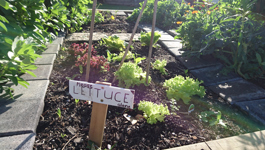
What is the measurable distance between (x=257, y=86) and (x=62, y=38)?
3.60m

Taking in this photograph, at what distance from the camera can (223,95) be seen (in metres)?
2.62

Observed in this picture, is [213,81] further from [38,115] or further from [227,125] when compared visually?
[38,115]

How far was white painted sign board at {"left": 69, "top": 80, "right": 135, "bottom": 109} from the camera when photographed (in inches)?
54.7

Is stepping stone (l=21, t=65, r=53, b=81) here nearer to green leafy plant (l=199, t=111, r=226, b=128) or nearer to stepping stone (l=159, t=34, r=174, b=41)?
green leafy plant (l=199, t=111, r=226, b=128)

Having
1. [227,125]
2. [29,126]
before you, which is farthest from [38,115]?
[227,125]

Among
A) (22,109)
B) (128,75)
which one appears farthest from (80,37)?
(22,109)

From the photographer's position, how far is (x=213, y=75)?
10.1 feet

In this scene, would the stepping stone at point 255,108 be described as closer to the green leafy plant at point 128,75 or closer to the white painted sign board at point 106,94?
the green leafy plant at point 128,75

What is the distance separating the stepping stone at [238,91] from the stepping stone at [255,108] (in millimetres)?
82

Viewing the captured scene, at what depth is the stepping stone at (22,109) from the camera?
5.37 feet

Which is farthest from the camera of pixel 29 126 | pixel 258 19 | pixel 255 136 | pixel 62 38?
pixel 62 38

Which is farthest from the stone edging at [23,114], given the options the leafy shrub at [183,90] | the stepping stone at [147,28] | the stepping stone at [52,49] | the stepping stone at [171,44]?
the stepping stone at [147,28]

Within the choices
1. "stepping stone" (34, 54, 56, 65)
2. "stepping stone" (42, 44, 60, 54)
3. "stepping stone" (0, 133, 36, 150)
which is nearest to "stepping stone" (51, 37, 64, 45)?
"stepping stone" (42, 44, 60, 54)

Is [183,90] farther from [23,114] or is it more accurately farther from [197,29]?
[23,114]
